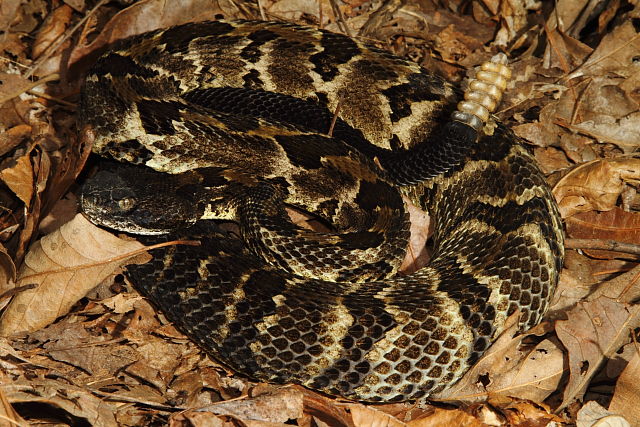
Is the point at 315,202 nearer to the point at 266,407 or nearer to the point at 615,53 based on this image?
the point at 266,407

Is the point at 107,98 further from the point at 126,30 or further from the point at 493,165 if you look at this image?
the point at 493,165

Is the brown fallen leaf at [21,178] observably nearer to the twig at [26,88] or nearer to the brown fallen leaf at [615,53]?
the twig at [26,88]

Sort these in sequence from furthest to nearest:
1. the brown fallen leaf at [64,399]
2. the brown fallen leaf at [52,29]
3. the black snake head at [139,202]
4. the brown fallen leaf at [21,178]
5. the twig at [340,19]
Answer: the twig at [340,19] < the brown fallen leaf at [52,29] < the brown fallen leaf at [21,178] < the black snake head at [139,202] < the brown fallen leaf at [64,399]

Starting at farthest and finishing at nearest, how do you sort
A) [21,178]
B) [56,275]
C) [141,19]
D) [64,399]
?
[141,19] → [21,178] → [56,275] → [64,399]

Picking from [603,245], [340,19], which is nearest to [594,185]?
[603,245]

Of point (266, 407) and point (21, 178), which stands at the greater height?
point (21, 178)

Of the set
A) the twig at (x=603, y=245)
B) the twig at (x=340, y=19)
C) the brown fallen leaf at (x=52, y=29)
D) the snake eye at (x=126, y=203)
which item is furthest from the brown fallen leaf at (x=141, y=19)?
the twig at (x=603, y=245)

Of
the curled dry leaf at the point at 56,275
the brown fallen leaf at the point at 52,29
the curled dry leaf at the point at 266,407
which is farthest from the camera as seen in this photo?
the brown fallen leaf at the point at 52,29
